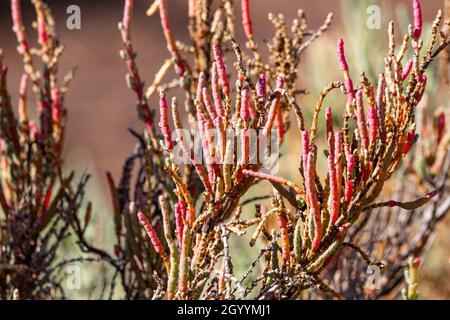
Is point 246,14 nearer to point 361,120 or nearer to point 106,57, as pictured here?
point 361,120

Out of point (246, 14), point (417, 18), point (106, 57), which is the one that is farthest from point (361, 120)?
point (106, 57)

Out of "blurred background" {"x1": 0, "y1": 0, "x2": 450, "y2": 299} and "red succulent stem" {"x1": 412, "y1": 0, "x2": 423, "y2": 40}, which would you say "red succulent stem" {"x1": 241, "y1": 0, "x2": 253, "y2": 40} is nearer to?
"red succulent stem" {"x1": 412, "y1": 0, "x2": 423, "y2": 40}

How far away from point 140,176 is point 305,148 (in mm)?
884

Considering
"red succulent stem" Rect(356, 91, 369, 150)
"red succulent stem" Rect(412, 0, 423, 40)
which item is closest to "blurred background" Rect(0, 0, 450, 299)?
"red succulent stem" Rect(412, 0, 423, 40)

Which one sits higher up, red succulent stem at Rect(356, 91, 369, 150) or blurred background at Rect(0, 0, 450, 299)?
blurred background at Rect(0, 0, 450, 299)

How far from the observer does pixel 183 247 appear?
137 centimetres

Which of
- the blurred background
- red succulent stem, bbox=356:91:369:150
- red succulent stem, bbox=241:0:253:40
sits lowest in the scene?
red succulent stem, bbox=356:91:369:150

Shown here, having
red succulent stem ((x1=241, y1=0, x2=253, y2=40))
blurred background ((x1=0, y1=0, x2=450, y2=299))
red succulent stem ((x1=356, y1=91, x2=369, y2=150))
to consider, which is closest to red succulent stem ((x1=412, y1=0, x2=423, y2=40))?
red succulent stem ((x1=356, y1=91, x2=369, y2=150))

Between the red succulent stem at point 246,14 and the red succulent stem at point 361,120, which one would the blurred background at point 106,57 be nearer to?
the red succulent stem at point 246,14

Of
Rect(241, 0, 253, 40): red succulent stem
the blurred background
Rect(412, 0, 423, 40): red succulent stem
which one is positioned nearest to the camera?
Rect(412, 0, 423, 40): red succulent stem

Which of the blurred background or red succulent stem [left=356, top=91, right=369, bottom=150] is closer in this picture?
red succulent stem [left=356, top=91, right=369, bottom=150]

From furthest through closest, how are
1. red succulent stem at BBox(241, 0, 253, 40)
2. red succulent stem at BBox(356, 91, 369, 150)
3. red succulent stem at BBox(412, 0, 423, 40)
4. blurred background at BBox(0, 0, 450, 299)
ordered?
blurred background at BBox(0, 0, 450, 299)
red succulent stem at BBox(241, 0, 253, 40)
red succulent stem at BBox(412, 0, 423, 40)
red succulent stem at BBox(356, 91, 369, 150)

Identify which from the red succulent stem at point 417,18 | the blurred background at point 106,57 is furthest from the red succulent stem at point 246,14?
the blurred background at point 106,57
